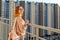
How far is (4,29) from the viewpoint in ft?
5.71

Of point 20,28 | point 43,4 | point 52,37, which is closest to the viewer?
point 20,28

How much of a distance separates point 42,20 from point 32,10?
29 cm

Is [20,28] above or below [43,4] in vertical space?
below

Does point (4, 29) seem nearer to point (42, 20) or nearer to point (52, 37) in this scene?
point (42, 20)

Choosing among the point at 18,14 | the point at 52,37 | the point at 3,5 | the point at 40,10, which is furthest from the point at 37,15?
the point at 18,14

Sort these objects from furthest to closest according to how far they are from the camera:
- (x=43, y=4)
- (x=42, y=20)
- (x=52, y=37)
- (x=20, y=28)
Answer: (x=42, y=20)
(x=43, y=4)
(x=52, y=37)
(x=20, y=28)

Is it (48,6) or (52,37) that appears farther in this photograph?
(48,6)

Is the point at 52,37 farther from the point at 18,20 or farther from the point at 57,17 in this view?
the point at 18,20

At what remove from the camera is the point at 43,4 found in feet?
5.38

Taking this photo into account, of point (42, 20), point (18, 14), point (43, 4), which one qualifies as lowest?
point (42, 20)

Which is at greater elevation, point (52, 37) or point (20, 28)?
point (20, 28)

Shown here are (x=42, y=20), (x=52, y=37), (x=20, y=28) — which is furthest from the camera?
(x=42, y=20)

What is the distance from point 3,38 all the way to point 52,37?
0.70m

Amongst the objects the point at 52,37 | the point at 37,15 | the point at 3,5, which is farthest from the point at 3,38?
the point at 52,37
